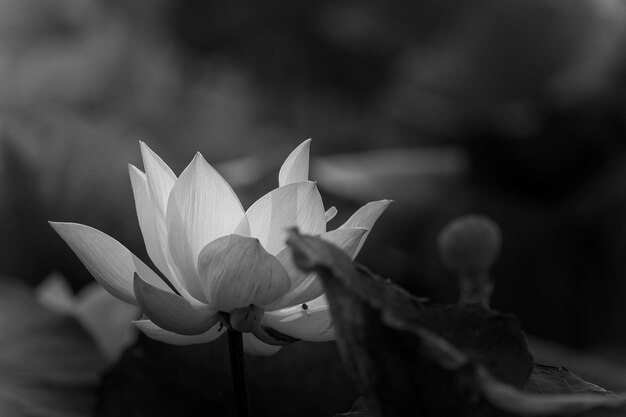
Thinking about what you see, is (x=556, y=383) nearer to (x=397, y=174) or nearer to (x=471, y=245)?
(x=471, y=245)

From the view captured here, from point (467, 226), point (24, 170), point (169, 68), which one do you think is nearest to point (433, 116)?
point (169, 68)

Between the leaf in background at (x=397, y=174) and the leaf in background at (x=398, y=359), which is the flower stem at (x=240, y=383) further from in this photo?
the leaf in background at (x=397, y=174)

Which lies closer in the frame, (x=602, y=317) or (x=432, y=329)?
(x=432, y=329)

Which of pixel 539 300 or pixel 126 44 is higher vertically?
pixel 126 44

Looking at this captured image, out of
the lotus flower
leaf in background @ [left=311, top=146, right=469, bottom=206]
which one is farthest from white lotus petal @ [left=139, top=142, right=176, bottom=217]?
leaf in background @ [left=311, top=146, right=469, bottom=206]

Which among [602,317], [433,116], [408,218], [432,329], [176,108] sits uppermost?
[176,108]

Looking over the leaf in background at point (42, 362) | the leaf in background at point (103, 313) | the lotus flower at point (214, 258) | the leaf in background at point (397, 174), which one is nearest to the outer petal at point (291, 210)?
the lotus flower at point (214, 258)

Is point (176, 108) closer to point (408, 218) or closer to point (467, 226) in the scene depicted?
point (408, 218)
